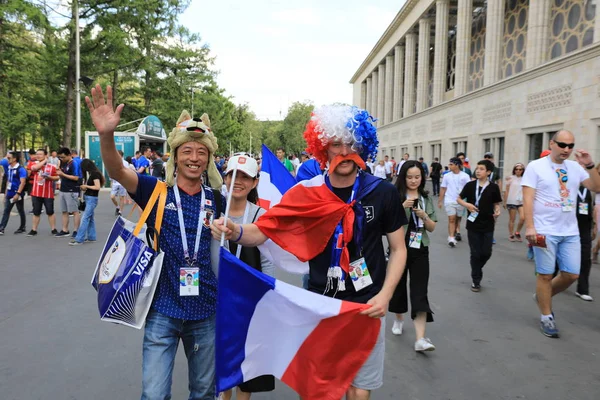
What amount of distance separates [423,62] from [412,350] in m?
39.4

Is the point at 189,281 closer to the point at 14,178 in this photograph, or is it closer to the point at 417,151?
the point at 14,178

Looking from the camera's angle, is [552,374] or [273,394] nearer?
[273,394]

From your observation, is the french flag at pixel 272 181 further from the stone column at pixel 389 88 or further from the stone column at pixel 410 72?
the stone column at pixel 389 88

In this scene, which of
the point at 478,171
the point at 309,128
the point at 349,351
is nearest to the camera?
the point at 349,351

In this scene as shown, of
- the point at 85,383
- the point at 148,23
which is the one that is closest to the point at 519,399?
the point at 85,383

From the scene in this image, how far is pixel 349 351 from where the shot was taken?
2.60 meters

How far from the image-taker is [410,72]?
4550cm

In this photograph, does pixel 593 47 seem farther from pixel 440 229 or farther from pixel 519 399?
pixel 519 399

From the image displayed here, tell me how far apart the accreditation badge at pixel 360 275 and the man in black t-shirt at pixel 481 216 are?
15.9 ft

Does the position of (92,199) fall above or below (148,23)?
below

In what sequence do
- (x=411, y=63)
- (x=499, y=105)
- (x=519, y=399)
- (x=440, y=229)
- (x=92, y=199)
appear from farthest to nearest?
1. (x=411, y=63)
2. (x=499, y=105)
3. (x=440, y=229)
4. (x=92, y=199)
5. (x=519, y=399)

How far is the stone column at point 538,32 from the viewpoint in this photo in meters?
21.3

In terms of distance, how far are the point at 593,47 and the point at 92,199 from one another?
1659 cm

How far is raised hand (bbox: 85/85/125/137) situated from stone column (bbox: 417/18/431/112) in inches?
1601
